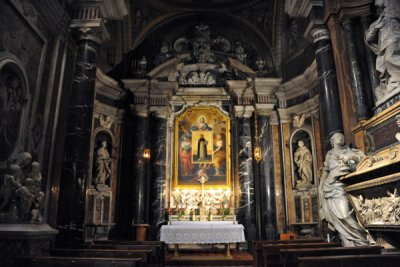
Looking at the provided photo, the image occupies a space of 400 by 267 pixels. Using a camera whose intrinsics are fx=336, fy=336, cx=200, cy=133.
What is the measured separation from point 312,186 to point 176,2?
797 centimetres

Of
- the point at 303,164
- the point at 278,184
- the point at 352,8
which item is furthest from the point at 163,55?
the point at 352,8

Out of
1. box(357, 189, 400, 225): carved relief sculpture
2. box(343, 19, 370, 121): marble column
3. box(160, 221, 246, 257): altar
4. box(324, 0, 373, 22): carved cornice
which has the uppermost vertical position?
box(324, 0, 373, 22): carved cornice

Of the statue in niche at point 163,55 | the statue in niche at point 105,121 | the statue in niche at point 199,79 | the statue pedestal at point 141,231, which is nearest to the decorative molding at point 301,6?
the statue in niche at point 199,79

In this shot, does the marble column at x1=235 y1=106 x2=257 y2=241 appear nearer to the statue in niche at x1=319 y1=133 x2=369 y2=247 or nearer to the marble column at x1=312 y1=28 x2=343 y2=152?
the marble column at x1=312 y1=28 x2=343 y2=152

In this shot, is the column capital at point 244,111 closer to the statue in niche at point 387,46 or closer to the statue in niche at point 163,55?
the statue in niche at point 163,55

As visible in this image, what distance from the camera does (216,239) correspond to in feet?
28.0

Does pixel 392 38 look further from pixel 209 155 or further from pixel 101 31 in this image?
pixel 209 155

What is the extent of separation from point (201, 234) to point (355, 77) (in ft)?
16.9

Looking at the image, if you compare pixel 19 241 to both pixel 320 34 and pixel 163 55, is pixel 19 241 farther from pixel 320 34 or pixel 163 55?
pixel 163 55

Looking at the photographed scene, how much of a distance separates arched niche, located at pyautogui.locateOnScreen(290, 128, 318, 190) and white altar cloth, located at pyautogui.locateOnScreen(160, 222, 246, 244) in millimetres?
2690

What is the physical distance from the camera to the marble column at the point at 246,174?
10230mm

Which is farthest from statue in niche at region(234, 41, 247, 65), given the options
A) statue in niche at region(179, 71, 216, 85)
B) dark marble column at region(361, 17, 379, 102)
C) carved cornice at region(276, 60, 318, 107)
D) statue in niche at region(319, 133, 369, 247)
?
statue in niche at region(319, 133, 369, 247)

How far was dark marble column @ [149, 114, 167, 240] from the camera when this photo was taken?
33.6 feet

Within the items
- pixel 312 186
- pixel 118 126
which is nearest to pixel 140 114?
pixel 118 126
